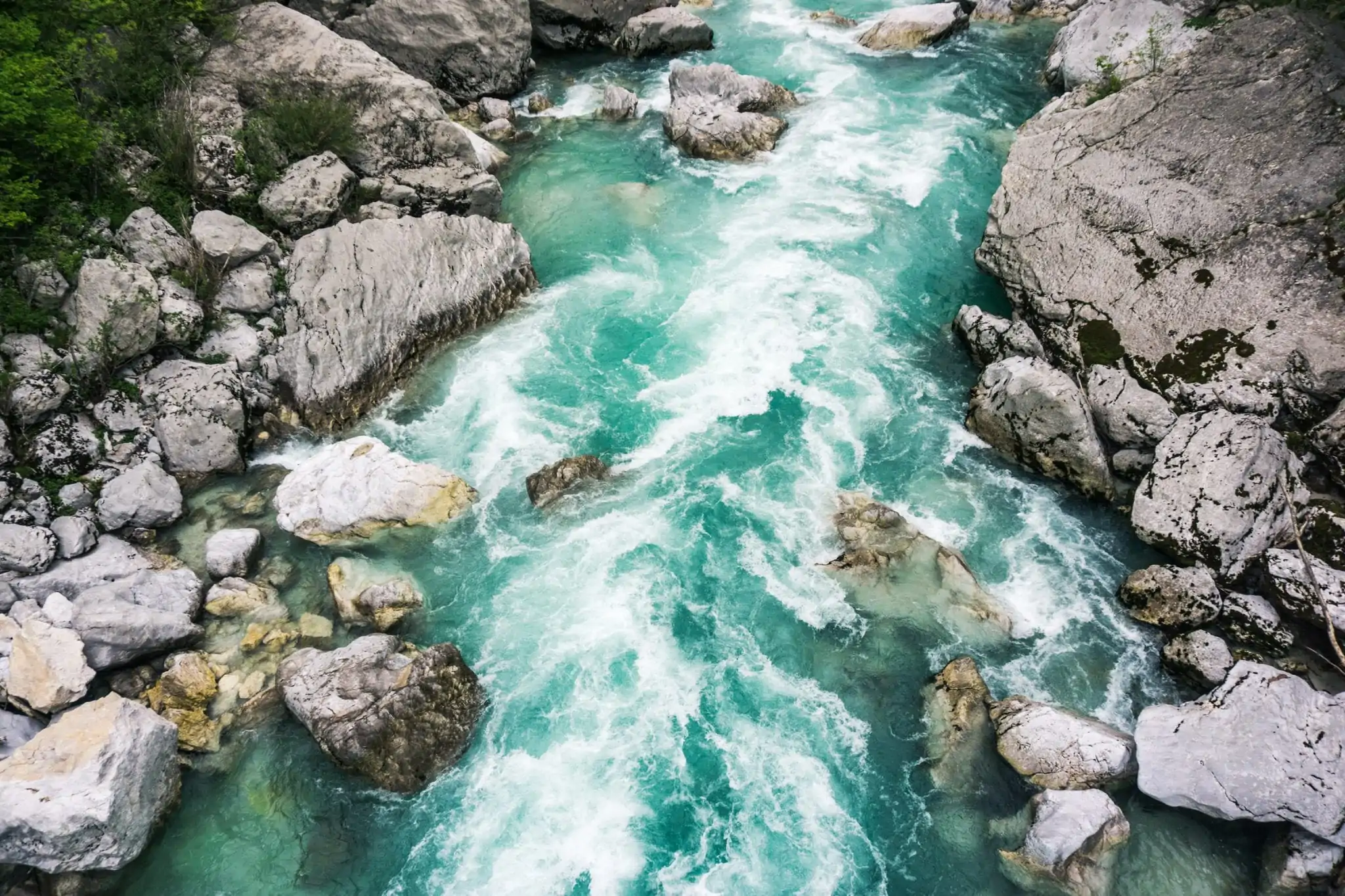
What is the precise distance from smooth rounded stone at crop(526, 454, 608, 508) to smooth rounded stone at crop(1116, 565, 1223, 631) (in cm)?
1016

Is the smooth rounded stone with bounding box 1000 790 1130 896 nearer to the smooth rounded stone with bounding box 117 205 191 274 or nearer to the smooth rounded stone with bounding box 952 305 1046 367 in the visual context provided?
the smooth rounded stone with bounding box 952 305 1046 367

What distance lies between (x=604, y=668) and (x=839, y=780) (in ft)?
13.7

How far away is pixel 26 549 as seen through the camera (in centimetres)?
1327

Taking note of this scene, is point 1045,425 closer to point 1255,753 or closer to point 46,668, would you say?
point 1255,753

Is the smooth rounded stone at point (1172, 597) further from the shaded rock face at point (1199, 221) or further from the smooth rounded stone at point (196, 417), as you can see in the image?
the smooth rounded stone at point (196, 417)

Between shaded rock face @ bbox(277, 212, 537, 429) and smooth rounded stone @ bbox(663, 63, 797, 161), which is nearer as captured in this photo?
shaded rock face @ bbox(277, 212, 537, 429)

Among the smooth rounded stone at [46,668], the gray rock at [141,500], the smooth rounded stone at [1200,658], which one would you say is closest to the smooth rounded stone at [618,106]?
the gray rock at [141,500]

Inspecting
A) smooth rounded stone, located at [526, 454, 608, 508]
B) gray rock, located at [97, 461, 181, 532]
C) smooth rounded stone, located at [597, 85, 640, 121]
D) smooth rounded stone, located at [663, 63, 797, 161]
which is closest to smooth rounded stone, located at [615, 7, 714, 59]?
smooth rounded stone, located at [597, 85, 640, 121]

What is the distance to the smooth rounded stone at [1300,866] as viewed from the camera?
1027cm

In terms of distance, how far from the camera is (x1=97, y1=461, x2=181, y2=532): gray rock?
48.3ft

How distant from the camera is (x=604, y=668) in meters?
13.4

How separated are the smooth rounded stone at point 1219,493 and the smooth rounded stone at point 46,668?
18.4 meters

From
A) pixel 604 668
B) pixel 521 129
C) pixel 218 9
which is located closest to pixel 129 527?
pixel 604 668

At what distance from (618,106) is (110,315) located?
18829mm
